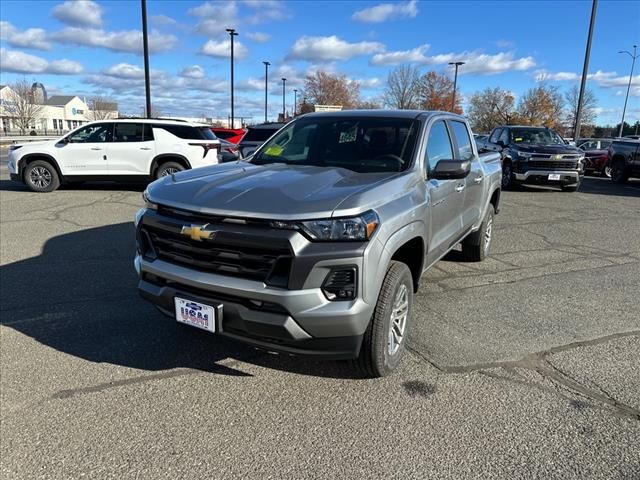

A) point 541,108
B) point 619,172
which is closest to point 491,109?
point 541,108

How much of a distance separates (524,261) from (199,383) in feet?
15.8

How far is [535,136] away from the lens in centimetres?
1441

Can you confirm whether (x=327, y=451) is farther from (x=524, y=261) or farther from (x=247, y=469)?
(x=524, y=261)

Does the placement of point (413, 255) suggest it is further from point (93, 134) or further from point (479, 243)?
point (93, 134)

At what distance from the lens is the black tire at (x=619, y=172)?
16.3 m

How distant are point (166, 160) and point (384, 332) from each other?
9.88 metres

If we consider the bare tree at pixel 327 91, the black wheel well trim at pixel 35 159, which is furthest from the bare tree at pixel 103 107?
the black wheel well trim at pixel 35 159

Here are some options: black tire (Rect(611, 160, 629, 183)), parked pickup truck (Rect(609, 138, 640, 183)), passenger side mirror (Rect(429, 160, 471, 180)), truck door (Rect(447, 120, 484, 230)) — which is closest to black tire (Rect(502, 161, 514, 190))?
parked pickup truck (Rect(609, 138, 640, 183))

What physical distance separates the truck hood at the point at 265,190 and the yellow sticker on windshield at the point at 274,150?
0.58 m

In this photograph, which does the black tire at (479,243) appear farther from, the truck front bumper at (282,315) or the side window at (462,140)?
the truck front bumper at (282,315)

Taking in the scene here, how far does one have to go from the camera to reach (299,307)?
8.48ft

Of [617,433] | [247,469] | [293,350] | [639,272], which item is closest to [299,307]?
[293,350]

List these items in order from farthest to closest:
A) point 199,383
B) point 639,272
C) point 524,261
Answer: point 524,261 → point 639,272 → point 199,383

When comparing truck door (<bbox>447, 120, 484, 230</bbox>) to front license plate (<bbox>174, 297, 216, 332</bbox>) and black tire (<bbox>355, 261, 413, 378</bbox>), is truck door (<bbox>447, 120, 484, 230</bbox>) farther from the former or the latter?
front license plate (<bbox>174, 297, 216, 332</bbox>)
